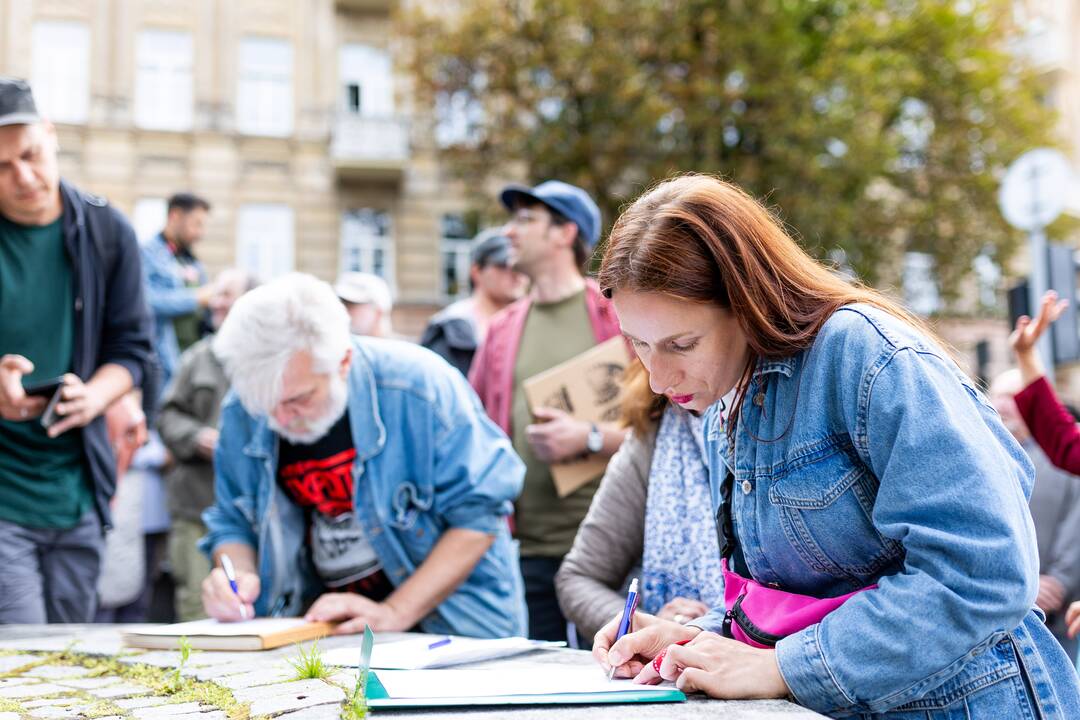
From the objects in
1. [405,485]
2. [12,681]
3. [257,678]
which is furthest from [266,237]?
[257,678]

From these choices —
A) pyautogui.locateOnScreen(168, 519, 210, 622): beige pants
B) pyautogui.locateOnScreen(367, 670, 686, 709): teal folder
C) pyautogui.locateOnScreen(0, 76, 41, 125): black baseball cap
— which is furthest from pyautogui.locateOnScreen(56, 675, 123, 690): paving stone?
pyautogui.locateOnScreen(168, 519, 210, 622): beige pants

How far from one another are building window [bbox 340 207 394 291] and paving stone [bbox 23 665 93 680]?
64.6 feet

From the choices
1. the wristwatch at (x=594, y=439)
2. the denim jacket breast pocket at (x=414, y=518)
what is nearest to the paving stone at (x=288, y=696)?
the denim jacket breast pocket at (x=414, y=518)

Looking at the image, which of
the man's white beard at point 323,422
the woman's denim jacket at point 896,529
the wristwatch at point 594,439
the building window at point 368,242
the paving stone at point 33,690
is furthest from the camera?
the building window at point 368,242

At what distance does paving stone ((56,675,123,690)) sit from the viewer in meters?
2.33

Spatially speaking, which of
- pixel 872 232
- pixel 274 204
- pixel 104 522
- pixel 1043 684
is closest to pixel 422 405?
pixel 104 522

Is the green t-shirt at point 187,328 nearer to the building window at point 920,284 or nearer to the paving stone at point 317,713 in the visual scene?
the paving stone at point 317,713

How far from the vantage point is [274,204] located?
22031 mm

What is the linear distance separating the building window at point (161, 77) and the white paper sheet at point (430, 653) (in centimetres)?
2076

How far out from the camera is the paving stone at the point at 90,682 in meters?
2.33

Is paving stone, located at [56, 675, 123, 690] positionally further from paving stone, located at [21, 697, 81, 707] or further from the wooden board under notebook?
the wooden board under notebook

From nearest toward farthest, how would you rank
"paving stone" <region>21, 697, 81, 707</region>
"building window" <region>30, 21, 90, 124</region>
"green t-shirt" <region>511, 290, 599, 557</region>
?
"paving stone" <region>21, 697, 81, 707</region> < "green t-shirt" <region>511, 290, 599, 557</region> < "building window" <region>30, 21, 90, 124</region>

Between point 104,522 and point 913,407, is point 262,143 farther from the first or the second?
point 913,407

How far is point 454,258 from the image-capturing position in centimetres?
2266
